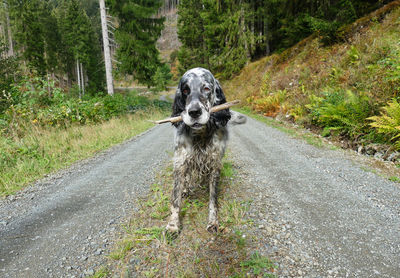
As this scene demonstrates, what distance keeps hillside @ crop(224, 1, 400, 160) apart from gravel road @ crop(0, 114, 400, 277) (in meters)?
1.16

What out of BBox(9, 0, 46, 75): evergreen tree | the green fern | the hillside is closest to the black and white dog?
the hillside

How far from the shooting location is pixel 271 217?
2.37 metres

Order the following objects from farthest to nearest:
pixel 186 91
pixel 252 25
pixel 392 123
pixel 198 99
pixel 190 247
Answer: pixel 252 25, pixel 392 123, pixel 186 91, pixel 198 99, pixel 190 247

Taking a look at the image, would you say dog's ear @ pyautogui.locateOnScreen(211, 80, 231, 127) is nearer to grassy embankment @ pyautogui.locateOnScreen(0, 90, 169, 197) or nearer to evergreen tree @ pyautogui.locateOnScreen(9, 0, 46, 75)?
grassy embankment @ pyautogui.locateOnScreen(0, 90, 169, 197)

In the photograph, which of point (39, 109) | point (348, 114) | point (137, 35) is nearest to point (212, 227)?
point (348, 114)

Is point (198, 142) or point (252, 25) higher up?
point (252, 25)

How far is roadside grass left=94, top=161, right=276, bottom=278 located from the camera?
5.45ft

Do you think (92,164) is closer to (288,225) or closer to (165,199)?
(165,199)

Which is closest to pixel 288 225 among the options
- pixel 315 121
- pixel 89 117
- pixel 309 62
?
pixel 315 121

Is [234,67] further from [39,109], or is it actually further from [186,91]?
[186,91]

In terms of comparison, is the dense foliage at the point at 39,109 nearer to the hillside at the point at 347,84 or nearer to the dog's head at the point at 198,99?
the dog's head at the point at 198,99

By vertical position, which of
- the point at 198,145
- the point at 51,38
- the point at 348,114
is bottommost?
the point at 198,145

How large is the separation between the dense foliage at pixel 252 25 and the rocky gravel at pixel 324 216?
32.8 ft

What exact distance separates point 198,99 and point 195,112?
29 centimetres
